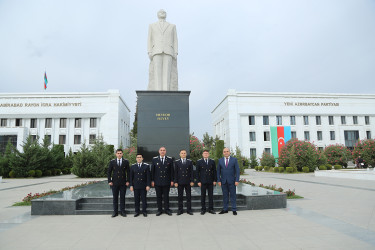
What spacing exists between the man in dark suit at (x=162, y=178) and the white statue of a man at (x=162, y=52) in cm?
485

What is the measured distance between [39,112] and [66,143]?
20.8 feet

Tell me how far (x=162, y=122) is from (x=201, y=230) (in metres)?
4.97

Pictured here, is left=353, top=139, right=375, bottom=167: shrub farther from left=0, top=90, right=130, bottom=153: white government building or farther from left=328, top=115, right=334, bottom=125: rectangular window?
left=0, top=90, right=130, bottom=153: white government building

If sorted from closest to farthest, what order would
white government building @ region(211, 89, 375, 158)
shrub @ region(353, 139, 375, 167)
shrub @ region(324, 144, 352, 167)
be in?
shrub @ region(353, 139, 375, 167) → shrub @ region(324, 144, 352, 167) → white government building @ region(211, 89, 375, 158)

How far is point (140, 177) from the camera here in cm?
638

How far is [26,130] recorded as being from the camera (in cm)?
4012

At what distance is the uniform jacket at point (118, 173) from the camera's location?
635 cm

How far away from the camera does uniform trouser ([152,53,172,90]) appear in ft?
35.5

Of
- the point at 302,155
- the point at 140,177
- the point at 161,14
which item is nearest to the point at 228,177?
the point at 140,177

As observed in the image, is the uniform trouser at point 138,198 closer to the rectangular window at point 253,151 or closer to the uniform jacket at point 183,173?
the uniform jacket at point 183,173

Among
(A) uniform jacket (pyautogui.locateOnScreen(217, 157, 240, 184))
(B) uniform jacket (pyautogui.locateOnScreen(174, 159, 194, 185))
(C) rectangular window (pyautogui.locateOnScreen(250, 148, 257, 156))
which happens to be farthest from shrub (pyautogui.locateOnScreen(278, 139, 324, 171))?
(B) uniform jacket (pyautogui.locateOnScreen(174, 159, 194, 185))

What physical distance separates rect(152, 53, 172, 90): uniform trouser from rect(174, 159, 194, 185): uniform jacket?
16.2 ft

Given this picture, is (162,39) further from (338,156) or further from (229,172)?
(338,156)

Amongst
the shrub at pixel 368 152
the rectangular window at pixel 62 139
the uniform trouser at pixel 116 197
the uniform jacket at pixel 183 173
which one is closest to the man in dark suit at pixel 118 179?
the uniform trouser at pixel 116 197
